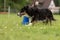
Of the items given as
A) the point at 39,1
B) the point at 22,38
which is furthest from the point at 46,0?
the point at 22,38

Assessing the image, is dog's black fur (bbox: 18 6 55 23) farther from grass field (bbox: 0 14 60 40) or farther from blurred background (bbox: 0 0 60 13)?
blurred background (bbox: 0 0 60 13)

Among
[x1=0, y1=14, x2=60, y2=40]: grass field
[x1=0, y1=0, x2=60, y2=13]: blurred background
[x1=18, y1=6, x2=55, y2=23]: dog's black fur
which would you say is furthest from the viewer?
[x1=0, y1=0, x2=60, y2=13]: blurred background

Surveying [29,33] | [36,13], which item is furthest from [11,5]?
[29,33]

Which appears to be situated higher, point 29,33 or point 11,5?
point 29,33

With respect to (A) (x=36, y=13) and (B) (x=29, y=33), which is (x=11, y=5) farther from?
(B) (x=29, y=33)

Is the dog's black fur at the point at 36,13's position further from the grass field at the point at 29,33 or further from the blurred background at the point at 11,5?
the blurred background at the point at 11,5

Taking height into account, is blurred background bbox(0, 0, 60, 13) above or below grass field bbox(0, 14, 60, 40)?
below

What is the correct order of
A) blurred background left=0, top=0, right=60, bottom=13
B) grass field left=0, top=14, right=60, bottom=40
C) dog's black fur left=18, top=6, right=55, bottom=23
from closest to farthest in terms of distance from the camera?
grass field left=0, top=14, right=60, bottom=40 < dog's black fur left=18, top=6, right=55, bottom=23 < blurred background left=0, top=0, right=60, bottom=13

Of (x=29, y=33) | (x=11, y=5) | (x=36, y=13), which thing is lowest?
(x=11, y=5)

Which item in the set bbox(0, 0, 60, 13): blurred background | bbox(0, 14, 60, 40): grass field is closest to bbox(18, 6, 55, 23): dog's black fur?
bbox(0, 14, 60, 40): grass field

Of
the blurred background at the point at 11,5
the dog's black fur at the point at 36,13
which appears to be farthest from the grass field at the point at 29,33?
the blurred background at the point at 11,5

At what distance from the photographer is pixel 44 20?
36.5ft

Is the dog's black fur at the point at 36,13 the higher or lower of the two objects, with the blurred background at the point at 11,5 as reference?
higher

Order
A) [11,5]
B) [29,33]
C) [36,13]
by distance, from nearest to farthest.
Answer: [29,33], [36,13], [11,5]
